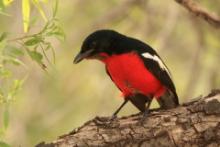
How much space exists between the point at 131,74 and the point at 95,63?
325 centimetres

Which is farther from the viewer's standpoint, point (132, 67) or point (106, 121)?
point (132, 67)

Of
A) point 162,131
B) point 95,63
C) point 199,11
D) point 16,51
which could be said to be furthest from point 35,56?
point 95,63

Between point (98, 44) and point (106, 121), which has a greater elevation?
point (98, 44)

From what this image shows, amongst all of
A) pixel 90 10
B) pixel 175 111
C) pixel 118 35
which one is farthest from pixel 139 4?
pixel 175 111

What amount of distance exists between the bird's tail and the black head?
518mm

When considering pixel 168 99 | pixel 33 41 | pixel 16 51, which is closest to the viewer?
pixel 16 51

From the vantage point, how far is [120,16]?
769cm

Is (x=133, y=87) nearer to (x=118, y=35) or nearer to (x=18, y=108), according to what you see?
(x=118, y=35)

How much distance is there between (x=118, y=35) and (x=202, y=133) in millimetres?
1328

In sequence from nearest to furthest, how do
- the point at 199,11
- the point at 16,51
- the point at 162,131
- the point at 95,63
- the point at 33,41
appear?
the point at 16,51 < the point at 33,41 < the point at 162,131 < the point at 199,11 < the point at 95,63

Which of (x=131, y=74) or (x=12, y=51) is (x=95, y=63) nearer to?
(x=131, y=74)

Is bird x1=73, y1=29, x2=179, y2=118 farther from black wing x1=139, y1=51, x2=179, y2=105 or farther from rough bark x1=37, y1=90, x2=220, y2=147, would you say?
rough bark x1=37, y1=90, x2=220, y2=147

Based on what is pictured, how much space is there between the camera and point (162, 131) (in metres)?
4.20

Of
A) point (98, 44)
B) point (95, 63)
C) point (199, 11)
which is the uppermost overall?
point (95, 63)
